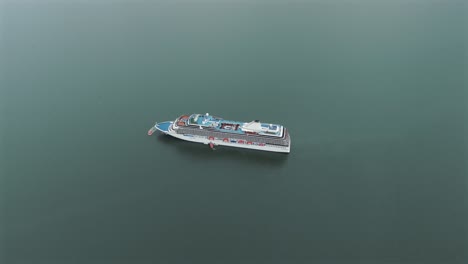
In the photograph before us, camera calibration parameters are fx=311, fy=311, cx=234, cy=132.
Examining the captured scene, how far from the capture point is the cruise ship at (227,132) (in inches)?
1628

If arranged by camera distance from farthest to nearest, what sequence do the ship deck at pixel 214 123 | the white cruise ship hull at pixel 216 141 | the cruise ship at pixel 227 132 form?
the ship deck at pixel 214 123, the white cruise ship hull at pixel 216 141, the cruise ship at pixel 227 132

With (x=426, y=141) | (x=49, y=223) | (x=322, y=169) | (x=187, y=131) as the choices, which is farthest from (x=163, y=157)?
(x=426, y=141)

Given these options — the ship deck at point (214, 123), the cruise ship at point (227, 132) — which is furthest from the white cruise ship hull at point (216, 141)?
the ship deck at point (214, 123)

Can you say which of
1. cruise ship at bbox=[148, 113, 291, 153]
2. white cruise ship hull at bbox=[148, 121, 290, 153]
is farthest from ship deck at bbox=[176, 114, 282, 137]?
white cruise ship hull at bbox=[148, 121, 290, 153]

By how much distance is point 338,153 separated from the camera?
39.8 m

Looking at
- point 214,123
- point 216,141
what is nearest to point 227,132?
point 216,141

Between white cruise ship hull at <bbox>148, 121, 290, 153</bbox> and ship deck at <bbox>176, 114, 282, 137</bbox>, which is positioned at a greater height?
ship deck at <bbox>176, 114, 282, 137</bbox>

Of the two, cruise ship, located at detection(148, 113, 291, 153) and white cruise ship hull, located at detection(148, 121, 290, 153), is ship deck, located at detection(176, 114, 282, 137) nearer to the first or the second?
cruise ship, located at detection(148, 113, 291, 153)

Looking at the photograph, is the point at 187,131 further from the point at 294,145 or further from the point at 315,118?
the point at 315,118

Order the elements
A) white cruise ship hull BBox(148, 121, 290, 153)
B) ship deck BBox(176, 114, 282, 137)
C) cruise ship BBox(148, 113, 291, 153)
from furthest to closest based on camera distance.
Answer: ship deck BBox(176, 114, 282, 137) → white cruise ship hull BBox(148, 121, 290, 153) → cruise ship BBox(148, 113, 291, 153)

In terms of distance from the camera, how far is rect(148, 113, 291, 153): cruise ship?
41344mm

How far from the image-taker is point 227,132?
1671 inches

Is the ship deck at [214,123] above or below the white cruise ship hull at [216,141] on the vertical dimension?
above

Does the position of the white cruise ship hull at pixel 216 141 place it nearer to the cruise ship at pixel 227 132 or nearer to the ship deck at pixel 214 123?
the cruise ship at pixel 227 132
